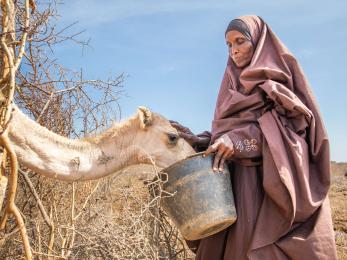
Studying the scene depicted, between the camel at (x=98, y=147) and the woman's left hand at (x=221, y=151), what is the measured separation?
2.21ft

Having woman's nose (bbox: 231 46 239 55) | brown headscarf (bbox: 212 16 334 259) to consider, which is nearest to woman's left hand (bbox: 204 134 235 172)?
brown headscarf (bbox: 212 16 334 259)

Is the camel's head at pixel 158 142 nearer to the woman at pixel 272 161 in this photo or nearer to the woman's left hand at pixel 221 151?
the woman at pixel 272 161

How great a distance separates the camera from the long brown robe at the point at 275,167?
319 cm

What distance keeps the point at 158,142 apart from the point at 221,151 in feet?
2.89

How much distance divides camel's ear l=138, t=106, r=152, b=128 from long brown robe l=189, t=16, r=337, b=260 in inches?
24.8

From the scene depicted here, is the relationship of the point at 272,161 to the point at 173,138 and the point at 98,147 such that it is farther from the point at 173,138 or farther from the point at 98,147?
the point at 98,147

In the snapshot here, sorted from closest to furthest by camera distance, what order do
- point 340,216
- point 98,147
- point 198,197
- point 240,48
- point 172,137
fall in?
1. point 198,197
2. point 240,48
3. point 98,147
4. point 172,137
5. point 340,216

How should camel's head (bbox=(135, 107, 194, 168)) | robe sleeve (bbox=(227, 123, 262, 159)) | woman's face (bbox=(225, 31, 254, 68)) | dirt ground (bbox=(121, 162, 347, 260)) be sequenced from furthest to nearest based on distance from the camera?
dirt ground (bbox=(121, 162, 347, 260)) < camel's head (bbox=(135, 107, 194, 168)) < woman's face (bbox=(225, 31, 254, 68)) < robe sleeve (bbox=(227, 123, 262, 159))

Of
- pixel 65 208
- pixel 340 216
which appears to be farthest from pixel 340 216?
pixel 65 208

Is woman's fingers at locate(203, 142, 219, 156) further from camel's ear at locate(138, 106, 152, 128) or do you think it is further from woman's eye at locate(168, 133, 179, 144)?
camel's ear at locate(138, 106, 152, 128)

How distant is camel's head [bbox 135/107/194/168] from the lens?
3914 millimetres

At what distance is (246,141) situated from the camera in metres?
3.30

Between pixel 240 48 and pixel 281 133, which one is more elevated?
pixel 240 48

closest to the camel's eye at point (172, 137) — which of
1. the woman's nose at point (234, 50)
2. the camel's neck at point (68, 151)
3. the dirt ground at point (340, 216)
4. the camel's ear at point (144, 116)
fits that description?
the camel's ear at point (144, 116)
